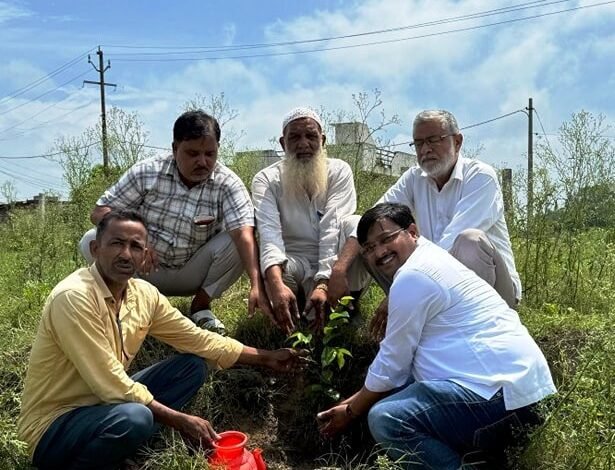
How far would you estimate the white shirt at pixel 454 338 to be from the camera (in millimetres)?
2746

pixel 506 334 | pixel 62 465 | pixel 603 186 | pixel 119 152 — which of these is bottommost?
pixel 62 465

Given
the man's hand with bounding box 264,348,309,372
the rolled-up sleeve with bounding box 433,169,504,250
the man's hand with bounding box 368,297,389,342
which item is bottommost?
the man's hand with bounding box 264,348,309,372

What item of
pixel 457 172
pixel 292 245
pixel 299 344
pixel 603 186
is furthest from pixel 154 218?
pixel 603 186

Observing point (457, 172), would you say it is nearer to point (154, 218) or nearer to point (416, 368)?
point (416, 368)

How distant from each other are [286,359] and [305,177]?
1.30m

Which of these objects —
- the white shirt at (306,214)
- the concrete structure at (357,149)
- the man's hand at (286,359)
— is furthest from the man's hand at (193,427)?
the concrete structure at (357,149)

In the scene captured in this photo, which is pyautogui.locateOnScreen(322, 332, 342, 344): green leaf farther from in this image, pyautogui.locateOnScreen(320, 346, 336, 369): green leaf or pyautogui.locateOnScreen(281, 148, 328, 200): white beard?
pyautogui.locateOnScreen(281, 148, 328, 200): white beard

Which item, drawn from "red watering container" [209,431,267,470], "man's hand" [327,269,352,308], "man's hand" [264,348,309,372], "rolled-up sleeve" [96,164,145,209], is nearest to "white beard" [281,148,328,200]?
"man's hand" [327,269,352,308]

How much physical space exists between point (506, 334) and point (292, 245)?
1.87 m

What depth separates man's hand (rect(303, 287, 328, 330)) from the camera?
153 inches

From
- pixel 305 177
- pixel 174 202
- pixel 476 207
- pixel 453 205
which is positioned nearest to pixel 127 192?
pixel 174 202

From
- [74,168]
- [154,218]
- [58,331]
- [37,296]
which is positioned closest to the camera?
[58,331]

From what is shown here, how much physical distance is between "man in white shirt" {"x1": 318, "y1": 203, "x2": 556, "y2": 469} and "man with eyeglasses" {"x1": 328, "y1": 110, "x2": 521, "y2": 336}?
0.83m

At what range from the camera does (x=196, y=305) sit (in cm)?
445
